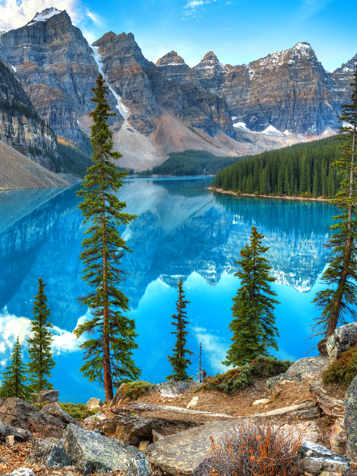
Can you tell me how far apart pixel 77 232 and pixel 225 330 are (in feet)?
159

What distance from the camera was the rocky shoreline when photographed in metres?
5.60

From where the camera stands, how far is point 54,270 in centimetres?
4616

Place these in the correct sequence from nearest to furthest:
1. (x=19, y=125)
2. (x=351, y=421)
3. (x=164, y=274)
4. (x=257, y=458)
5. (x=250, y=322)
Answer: (x=257, y=458)
(x=351, y=421)
(x=250, y=322)
(x=164, y=274)
(x=19, y=125)

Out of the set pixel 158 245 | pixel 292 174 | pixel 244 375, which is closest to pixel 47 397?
pixel 244 375

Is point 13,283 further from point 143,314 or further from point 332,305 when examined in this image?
point 332,305

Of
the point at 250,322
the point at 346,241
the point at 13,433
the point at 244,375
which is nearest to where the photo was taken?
the point at 13,433

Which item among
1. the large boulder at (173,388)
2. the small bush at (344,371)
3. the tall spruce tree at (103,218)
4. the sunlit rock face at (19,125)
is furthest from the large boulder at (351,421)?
the sunlit rock face at (19,125)

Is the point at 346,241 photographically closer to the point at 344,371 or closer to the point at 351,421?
the point at 344,371

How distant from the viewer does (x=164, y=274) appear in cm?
4447

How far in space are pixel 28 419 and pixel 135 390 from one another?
5.69 m

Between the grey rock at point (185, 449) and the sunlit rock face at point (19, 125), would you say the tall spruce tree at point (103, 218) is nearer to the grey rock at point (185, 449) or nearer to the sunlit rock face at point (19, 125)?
the grey rock at point (185, 449)

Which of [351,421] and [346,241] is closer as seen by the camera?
[351,421]

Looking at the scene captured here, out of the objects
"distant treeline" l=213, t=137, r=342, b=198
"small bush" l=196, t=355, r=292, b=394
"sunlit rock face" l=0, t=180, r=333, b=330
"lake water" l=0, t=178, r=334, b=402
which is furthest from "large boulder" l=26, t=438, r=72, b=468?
"distant treeline" l=213, t=137, r=342, b=198

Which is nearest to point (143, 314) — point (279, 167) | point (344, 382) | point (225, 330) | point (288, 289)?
point (225, 330)
